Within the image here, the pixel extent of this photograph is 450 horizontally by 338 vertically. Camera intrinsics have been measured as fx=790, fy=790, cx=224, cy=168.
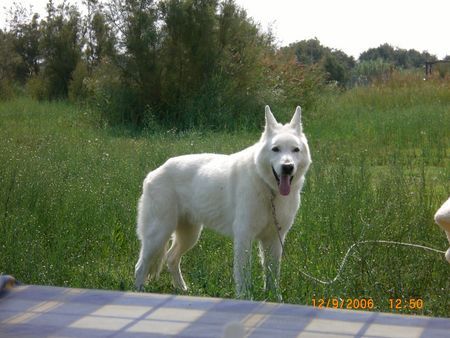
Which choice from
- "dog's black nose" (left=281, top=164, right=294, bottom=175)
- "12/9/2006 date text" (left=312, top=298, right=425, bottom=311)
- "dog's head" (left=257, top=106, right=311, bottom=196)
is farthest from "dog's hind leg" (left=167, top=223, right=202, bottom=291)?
"12/9/2006 date text" (left=312, top=298, right=425, bottom=311)

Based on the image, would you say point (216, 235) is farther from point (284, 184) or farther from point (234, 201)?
point (284, 184)

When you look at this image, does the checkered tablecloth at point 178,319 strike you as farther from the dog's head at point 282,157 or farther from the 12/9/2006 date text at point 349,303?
the dog's head at point 282,157

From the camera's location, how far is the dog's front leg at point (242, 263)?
5346mm

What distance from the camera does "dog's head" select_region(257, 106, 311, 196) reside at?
5758mm

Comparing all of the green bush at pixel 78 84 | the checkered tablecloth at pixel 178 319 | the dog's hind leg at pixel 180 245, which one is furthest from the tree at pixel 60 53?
the checkered tablecloth at pixel 178 319

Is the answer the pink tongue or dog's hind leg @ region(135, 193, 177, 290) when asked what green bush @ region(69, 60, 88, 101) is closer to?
dog's hind leg @ region(135, 193, 177, 290)

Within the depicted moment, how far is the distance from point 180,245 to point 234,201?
819 millimetres

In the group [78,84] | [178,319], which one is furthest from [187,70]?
[178,319]

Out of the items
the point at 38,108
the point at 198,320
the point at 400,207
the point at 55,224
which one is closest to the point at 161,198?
the point at 55,224

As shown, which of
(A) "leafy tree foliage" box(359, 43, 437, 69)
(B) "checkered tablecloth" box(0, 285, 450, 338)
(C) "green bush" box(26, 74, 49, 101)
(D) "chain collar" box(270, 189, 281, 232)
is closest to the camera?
(B) "checkered tablecloth" box(0, 285, 450, 338)

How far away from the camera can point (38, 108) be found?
24.3 m

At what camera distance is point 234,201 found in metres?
6.17

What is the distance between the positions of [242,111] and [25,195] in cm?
1184

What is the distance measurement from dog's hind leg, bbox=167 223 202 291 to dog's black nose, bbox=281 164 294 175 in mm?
1286
